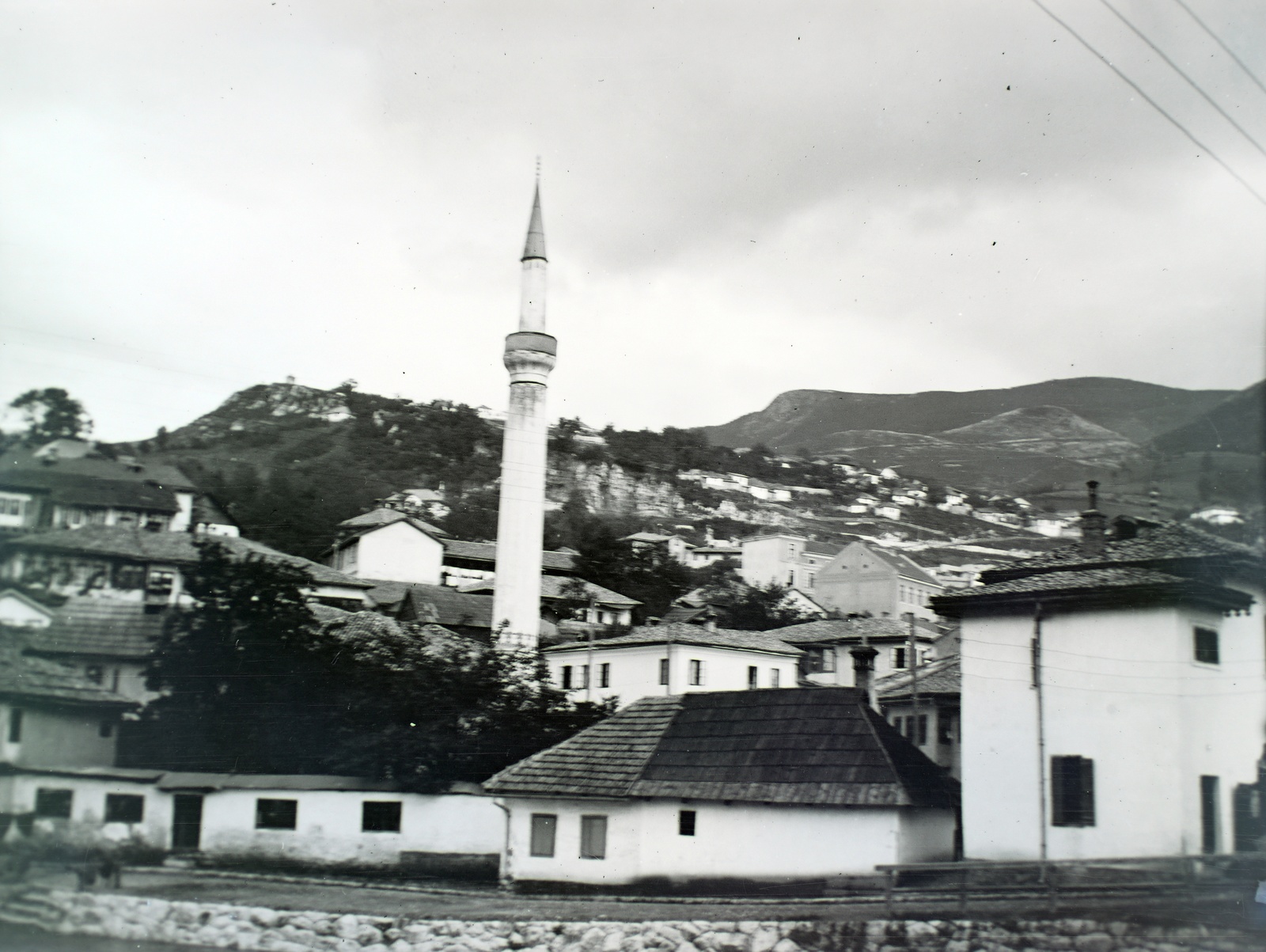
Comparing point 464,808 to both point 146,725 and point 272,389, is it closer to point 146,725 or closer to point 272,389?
point 146,725

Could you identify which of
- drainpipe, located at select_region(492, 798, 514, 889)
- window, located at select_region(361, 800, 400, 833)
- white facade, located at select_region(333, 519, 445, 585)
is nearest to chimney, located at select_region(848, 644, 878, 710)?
drainpipe, located at select_region(492, 798, 514, 889)

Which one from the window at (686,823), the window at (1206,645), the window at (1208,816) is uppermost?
the window at (1206,645)

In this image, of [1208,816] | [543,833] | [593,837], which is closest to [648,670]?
[543,833]

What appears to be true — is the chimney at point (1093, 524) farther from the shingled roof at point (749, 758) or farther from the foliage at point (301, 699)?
the foliage at point (301, 699)

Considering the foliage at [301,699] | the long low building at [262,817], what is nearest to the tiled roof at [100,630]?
the foliage at [301,699]

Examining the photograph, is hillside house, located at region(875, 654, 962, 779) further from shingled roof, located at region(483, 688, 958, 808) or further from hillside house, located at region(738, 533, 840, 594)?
hillside house, located at region(738, 533, 840, 594)

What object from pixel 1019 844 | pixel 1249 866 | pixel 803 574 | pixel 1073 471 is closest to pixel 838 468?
pixel 803 574
